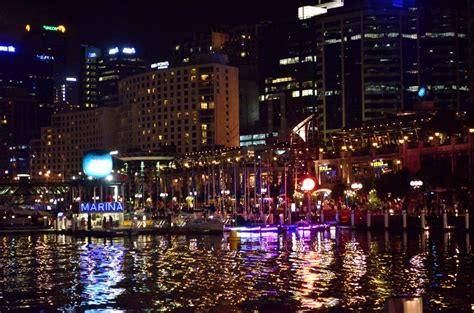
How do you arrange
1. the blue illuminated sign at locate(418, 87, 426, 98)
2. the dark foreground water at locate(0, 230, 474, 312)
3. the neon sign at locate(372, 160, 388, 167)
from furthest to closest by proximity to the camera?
1. the blue illuminated sign at locate(418, 87, 426, 98)
2. the neon sign at locate(372, 160, 388, 167)
3. the dark foreground water at locate(0, 230, 474, 312)

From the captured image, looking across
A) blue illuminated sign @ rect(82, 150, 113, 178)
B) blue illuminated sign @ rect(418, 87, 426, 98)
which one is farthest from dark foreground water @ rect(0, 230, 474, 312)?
blue illuminated sign @ rect(418, 87, 426, 98)

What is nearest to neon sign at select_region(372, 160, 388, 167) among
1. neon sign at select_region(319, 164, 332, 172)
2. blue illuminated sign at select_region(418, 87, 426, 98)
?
neon sign at select_region(319, 164, 332, 172)

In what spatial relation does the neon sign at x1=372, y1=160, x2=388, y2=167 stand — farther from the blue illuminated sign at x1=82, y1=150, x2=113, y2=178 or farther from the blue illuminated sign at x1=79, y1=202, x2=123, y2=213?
the blue illuminated sign at x1=79, y1=202, x2=123, y2=213

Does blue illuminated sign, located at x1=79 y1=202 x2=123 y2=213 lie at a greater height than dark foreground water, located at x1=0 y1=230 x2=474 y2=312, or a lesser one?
greater

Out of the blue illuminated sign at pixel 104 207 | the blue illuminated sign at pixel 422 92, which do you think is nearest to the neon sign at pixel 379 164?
the blue illuminated sign at pixel 104 207

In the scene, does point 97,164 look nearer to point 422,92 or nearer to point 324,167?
point 324,167

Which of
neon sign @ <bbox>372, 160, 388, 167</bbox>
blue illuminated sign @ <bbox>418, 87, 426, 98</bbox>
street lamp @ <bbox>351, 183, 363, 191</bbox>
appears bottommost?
street lamp @ <bbox>351, 183, 363, 191</bbox>

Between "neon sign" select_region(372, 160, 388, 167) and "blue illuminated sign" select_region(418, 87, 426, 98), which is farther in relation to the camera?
"blue illuminated sign" select_region(418, 87, 426, 98)

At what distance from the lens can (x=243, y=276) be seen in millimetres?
39781

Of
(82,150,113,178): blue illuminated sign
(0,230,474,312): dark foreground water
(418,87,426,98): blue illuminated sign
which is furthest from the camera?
(418,87,426,98): blue illuminated sign

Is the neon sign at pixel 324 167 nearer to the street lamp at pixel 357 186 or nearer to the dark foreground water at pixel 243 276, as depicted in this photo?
the street lamp at pixel 357 186

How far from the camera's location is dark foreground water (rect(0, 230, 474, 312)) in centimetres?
3083

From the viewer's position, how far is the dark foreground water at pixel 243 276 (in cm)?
3083

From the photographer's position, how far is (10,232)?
101875 mm
